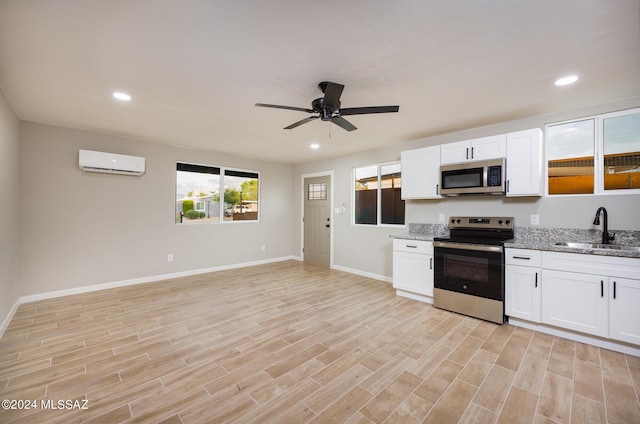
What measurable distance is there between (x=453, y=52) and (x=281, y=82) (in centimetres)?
143

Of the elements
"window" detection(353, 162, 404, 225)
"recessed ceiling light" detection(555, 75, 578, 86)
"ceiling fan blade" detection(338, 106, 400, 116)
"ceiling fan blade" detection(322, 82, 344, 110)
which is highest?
"recessed ceiling light" detection(555, 75, 578, 86)

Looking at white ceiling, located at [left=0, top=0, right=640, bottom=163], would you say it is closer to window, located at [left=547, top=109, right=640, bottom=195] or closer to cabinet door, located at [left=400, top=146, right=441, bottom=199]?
window, located at [left=547, top=109, right=640, bottom=195]

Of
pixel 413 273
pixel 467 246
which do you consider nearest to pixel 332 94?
pixel 467 246

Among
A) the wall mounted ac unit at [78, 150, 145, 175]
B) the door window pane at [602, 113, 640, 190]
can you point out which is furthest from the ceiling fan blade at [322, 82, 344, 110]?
the wall mounted ac unit at [78, 150, 145, 175]

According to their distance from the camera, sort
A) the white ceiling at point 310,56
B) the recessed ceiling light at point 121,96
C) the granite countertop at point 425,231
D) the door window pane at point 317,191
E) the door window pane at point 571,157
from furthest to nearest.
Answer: the door window pane at point 317,191
the granite countertop at point 425,231
the door window pane at point 571,157
the recessed ceiling light at point 121,96
the white ceiling at point 310,56

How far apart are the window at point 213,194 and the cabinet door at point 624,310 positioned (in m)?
5.61

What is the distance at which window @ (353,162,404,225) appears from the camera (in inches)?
186

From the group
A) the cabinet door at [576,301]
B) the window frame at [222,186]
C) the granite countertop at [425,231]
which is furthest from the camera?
the window frame at [222,186]

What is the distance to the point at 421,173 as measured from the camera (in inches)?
155

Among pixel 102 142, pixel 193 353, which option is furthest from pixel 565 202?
pixel 102 142

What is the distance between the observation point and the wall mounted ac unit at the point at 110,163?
3.86 m

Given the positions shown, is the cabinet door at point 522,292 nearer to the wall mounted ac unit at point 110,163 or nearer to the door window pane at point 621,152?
the door window pane at point 621,152

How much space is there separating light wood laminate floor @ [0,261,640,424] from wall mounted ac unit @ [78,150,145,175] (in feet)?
6.39

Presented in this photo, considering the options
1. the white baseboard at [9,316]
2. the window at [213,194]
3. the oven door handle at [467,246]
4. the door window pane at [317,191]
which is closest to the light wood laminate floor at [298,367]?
the white baseboard at [9,316]
